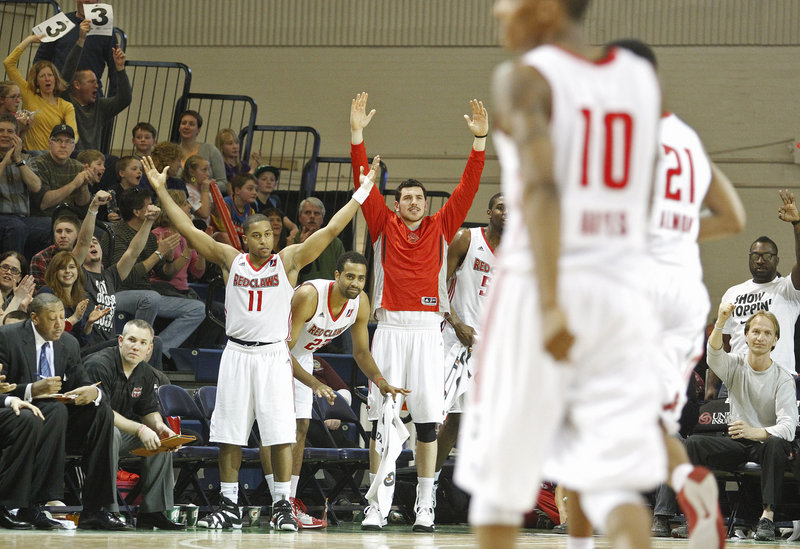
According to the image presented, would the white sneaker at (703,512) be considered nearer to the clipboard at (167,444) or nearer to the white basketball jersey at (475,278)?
the clipboard at (167,444)

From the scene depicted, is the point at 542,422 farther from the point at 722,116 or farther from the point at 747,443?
the point at 722,116

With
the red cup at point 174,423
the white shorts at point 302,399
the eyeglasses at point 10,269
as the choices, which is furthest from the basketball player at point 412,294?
the eyeglasses at point 10,269

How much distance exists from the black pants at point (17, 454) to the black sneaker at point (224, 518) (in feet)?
4.56

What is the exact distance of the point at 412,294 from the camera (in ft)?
28.0

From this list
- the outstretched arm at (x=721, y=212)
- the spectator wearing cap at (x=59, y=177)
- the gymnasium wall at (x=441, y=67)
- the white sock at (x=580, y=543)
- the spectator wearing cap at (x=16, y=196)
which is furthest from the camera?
the gymnasium wall at (x=441, y=67)

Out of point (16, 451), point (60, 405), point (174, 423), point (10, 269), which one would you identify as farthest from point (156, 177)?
point (16, 451)

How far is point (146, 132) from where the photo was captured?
12086 mm

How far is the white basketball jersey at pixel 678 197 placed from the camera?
4.00 m

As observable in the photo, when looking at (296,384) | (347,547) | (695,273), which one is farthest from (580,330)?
(296,384)

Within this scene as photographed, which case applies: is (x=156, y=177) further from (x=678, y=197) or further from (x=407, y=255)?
(x=678, y=197)

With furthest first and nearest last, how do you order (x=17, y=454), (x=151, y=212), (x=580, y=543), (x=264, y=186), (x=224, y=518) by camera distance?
1. (x=264, y=186)
2. (x=151, y=212)
3. (x=224, y=518)
4. (x=17, y=454)
5. (x=580, y=543)

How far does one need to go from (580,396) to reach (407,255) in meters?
5.89

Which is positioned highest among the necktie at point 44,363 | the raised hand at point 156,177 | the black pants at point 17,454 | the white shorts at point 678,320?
the raised hand at point 156,177

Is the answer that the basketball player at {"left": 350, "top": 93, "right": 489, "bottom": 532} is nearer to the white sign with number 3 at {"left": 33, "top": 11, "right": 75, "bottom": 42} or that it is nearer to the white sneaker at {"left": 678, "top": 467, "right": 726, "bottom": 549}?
the white sign with number 3 at {"left": 33, "top": 11, "right": 75, "bottom": 42}
